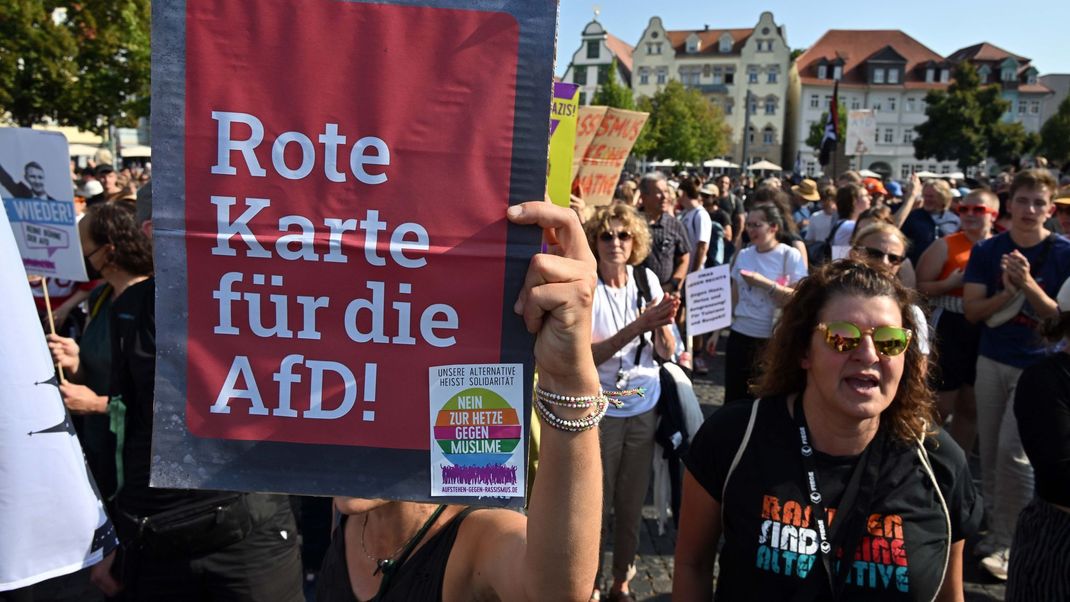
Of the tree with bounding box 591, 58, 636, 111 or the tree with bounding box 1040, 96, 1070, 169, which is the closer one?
the tree with bounding box 1040, 96, 1070, 169

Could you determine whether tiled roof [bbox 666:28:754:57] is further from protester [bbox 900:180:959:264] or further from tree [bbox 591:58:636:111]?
protester [bbox 900:180:959:264]

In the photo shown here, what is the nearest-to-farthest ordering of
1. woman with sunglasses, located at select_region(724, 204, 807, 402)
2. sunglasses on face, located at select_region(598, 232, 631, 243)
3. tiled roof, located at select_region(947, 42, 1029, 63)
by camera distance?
sunglasses on face, located at select_region(598, 232, 631, 243)
woman with sunglasses, located at select_region(724, 204, 807, 402)
tiled roof, located at select_region(947, 42, 1029, 63)

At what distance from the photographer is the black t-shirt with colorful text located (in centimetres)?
203

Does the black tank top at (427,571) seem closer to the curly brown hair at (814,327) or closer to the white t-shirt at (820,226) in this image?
the curly brown hair at (814,327)

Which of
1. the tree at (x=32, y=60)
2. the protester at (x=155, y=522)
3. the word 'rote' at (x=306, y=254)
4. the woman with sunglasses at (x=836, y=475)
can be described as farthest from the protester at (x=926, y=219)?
the tree at (x=32, y=60)

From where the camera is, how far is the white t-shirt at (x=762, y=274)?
5.32 metres

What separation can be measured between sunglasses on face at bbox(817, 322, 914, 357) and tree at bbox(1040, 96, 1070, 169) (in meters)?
54.1

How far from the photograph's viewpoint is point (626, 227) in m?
4.04

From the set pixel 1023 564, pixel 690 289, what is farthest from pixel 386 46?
pixel 690 289

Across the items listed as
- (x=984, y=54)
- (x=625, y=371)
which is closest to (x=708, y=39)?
(x=984, y=54)

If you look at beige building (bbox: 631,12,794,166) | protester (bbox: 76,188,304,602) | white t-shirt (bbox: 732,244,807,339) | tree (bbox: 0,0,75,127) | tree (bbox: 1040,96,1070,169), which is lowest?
protester (bbox: 76,188,304,602)

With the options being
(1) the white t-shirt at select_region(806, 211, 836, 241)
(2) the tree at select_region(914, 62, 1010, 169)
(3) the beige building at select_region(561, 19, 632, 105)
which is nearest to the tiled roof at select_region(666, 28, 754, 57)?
(3) the beige building at select_region(561, 19, 632, 105)

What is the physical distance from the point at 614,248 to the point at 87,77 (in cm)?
2439

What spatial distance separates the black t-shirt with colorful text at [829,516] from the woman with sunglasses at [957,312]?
11.7 ft
